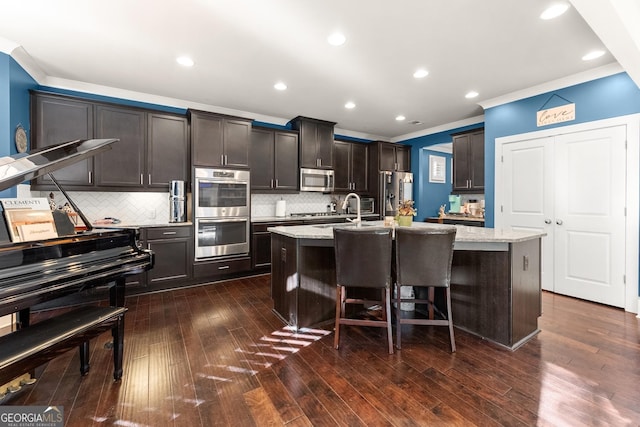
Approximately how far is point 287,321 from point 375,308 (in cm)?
99

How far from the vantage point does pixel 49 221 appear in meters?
1.79

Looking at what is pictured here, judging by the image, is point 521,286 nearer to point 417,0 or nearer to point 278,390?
point 278,390

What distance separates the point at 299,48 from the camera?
2.81m

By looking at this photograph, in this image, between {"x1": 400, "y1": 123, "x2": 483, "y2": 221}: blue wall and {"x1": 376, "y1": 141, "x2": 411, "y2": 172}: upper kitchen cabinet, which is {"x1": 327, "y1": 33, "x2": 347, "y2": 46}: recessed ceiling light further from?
{"x1": 400, "y1": 123, "x2": 483, "y2": 221}: blue wall

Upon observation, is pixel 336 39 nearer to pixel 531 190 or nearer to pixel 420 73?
pixel 420 73

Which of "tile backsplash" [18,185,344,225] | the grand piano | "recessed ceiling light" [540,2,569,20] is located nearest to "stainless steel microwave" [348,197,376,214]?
"tile backsplash" [18,185,344,225]

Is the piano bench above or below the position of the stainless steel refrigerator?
below

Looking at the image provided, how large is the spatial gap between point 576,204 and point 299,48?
3.75m

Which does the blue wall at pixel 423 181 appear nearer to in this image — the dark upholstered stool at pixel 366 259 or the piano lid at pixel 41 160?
the dark upholstered stool at pixel 366 259

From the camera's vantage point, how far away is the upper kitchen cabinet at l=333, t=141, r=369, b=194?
5.77 metres

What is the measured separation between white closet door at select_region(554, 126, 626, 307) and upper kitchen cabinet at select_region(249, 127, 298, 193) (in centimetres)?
386

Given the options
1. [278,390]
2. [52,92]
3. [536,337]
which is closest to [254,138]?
[52,92]

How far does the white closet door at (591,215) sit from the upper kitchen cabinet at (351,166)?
329 cm

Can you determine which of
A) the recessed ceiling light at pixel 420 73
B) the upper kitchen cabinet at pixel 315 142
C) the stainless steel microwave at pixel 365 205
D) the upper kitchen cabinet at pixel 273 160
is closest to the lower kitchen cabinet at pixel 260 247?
the upper kitchen cabinet at pixel 273 160
